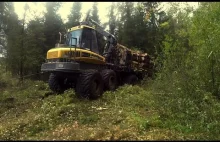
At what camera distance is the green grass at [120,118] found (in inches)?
311

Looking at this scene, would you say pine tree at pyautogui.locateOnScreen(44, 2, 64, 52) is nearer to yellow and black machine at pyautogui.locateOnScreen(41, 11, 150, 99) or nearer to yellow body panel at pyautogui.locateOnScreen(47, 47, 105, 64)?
yellow and black machine at pyautogui.locateOnScreen(41, 11, 150, 99)

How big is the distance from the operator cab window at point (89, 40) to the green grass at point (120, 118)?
2378mm

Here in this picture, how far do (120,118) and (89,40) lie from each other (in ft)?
19.3

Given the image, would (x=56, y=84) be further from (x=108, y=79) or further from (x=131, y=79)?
(x=131, y=79)

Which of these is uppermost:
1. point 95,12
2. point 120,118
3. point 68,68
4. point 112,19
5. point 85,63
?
point 95,12

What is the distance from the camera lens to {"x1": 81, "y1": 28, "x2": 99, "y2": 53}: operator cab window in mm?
14047

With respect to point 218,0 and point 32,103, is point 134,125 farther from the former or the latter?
point 218,0

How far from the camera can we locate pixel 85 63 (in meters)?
13.7

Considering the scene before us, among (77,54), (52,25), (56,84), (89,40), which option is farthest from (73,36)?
(52,25)

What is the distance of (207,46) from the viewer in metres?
11.6

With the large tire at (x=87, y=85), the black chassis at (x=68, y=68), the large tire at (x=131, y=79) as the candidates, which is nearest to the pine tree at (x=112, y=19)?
the large tire at (x=131, y=79)

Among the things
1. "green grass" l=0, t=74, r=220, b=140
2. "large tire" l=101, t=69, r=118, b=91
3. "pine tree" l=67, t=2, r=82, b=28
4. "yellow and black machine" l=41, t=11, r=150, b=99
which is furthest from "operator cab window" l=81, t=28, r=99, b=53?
"pine tree" l=67, t=2, r=82, b=28

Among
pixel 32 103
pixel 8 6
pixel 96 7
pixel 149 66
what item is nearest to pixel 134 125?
pixel 32 103

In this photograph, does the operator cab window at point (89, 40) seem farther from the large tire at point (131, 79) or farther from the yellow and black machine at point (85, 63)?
the large tire at point (131, 79)
